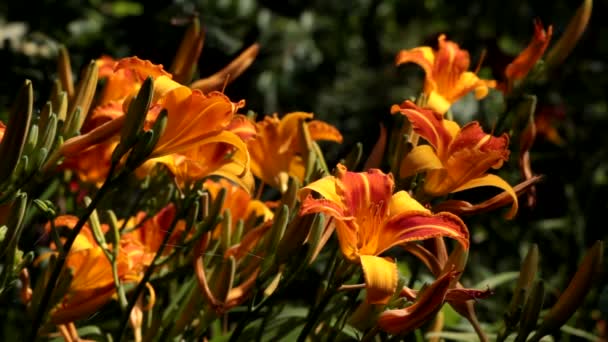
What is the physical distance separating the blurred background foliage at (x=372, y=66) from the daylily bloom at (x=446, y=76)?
0.51ft

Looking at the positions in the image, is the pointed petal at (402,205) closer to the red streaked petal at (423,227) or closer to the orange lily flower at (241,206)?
the red streaked petal at (423,227)

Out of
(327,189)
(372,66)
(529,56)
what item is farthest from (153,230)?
(372,66)

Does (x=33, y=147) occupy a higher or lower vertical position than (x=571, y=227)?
higher

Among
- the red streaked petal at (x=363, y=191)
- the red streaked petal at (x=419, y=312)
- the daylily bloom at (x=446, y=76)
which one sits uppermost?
the daylily bloom at (x=446, y=76)

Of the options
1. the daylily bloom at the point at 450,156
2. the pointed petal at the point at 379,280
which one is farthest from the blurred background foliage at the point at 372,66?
the pointed petal at the point at 379,280

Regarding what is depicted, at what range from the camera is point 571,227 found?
183 centimetres

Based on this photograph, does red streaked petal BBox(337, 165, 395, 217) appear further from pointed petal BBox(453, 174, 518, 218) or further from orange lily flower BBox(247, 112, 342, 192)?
orange lily flower BBox(247, 112, 342, 192)

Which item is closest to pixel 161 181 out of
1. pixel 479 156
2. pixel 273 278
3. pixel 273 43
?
pixel 273 278

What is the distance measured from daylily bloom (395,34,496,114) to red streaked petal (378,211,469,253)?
0.91ft

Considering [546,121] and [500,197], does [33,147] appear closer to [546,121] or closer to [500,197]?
[500,197]

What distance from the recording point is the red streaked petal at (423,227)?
82cm


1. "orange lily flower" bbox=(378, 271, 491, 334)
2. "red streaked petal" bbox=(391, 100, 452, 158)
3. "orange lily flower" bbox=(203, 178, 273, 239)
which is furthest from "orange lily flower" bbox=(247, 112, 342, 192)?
"orange lily flower" bbox=(378, 271, 491, 334)

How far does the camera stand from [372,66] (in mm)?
2490

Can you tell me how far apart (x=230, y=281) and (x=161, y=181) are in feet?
0.99
